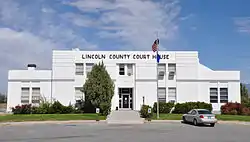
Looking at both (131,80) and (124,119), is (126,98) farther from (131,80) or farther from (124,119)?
(124,119)

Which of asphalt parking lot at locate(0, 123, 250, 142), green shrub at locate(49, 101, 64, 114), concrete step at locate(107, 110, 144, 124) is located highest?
green shrub at locate(49, 101, 64, 114)

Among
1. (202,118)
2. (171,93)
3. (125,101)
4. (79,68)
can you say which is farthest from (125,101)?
(202,118)

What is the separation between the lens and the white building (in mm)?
45312

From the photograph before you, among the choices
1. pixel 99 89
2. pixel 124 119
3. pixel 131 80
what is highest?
pixel 131 80

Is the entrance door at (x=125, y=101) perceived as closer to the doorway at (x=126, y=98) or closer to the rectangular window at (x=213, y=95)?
the doorway at (x=126, y=98)

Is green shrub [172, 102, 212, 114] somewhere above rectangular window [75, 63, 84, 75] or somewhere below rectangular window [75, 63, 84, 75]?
below

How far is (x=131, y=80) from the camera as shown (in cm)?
4612

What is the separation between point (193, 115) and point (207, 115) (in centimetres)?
169

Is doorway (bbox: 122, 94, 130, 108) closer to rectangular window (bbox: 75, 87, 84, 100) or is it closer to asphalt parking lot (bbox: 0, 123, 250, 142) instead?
rectangular window (bbox: 75, 87, 84, 100)

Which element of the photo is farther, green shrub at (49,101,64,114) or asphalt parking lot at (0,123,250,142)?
green shrub at (49,101,64,114)

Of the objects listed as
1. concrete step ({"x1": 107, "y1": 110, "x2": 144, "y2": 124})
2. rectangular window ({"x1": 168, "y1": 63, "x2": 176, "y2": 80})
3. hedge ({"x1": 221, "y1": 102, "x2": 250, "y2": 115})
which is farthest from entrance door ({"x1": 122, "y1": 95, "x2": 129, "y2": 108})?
hedge ({"x1": 221, "y1": 102, "x2": 250, "y2": 115})

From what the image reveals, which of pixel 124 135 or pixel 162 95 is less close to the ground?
pixel 162 95

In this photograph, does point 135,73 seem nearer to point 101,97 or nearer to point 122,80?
point 122,80

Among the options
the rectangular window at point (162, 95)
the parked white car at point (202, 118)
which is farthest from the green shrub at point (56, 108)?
the parked white car at point (202, 118)
